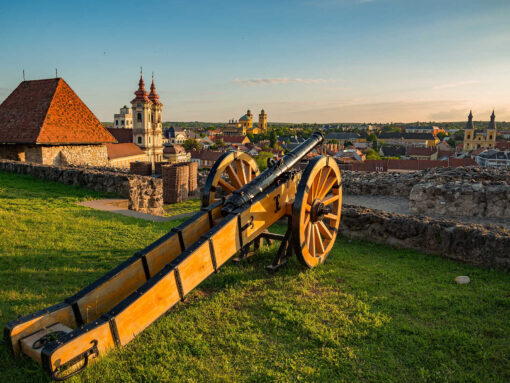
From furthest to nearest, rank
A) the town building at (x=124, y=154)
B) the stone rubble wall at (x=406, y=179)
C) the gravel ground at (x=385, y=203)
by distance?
the town building at (x=124, y=154), the stone rubble wall at (x=406, y=179), the gravel ground at (x=385, y=203)

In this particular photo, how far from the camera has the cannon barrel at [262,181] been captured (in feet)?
14.2

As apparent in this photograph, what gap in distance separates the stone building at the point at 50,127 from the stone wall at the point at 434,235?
38.9ft

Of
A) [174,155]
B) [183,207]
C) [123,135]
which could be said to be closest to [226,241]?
[183,207]

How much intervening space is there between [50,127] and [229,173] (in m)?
11.5

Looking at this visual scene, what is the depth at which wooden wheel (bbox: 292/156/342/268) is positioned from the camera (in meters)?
4.52

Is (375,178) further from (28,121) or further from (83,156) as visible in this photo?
(28,121)

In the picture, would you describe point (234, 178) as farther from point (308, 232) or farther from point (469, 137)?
point (469, 137)

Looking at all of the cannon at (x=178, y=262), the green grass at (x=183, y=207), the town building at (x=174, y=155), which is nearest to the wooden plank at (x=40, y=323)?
the cannon at (x=178, y=262)

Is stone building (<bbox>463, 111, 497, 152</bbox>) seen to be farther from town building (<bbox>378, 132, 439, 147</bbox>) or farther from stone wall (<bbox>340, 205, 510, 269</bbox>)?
stone wall (<bbox>340, 205, 510, 269</bbox>)

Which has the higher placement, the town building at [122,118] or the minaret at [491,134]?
the town building at [122,118]

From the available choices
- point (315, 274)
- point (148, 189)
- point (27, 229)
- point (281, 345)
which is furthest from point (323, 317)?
point (148, 189)

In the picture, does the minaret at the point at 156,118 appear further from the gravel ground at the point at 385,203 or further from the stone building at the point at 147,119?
the gravel ground at the point at 385,203

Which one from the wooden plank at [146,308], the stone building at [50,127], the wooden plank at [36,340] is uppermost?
the stone building at [50,127]

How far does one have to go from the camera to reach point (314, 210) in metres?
4.93
